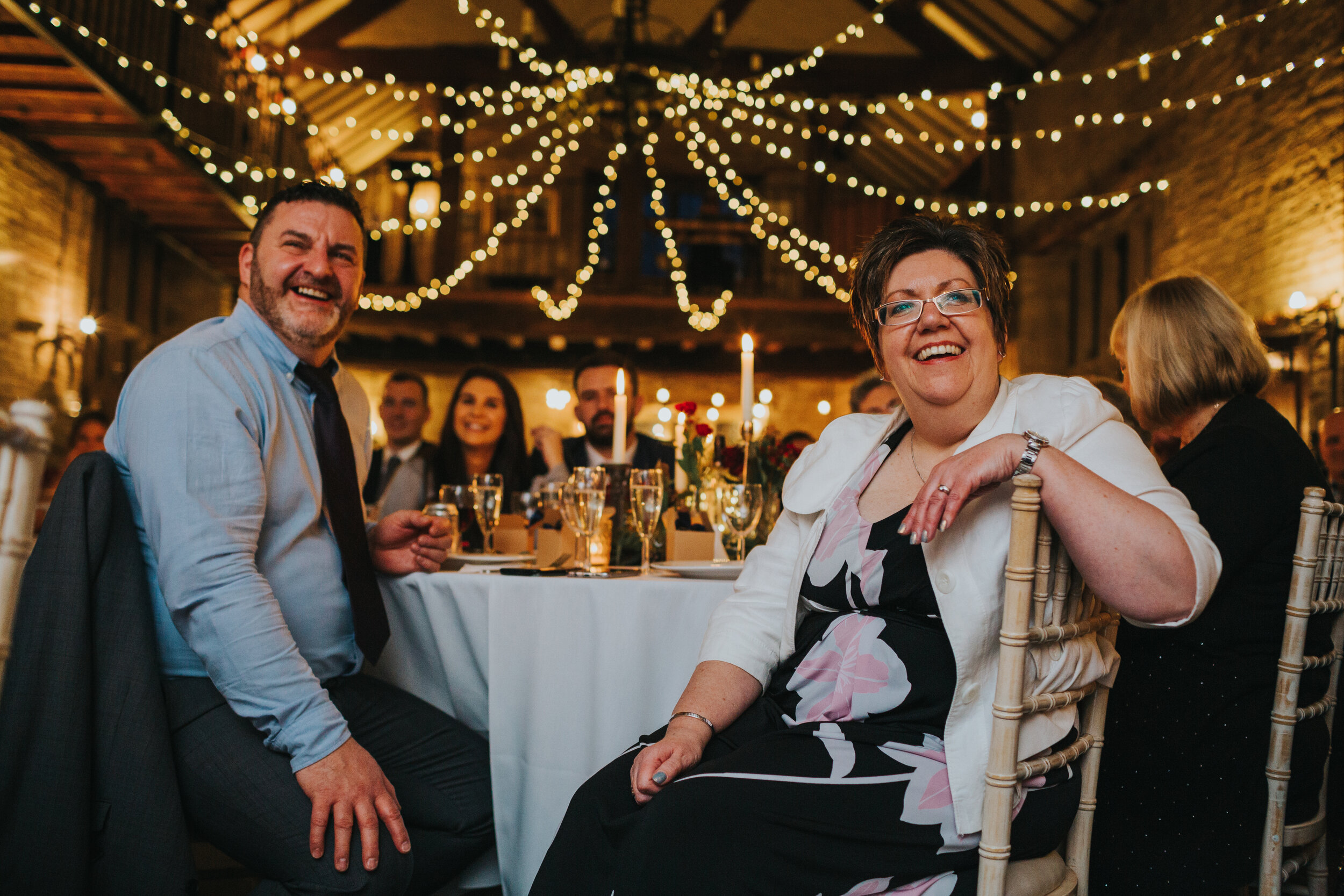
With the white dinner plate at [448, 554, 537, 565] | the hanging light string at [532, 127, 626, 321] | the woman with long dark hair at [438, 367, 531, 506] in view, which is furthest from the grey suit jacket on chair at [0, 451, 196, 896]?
the hanging light string at [532, 127, 626, 321]

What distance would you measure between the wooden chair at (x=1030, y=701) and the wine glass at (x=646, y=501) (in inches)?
38.6

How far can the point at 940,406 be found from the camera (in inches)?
62.6

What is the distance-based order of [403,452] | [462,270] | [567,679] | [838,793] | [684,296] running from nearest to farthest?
[838,793], [567,679], [403,452], [462,270], [684,296]

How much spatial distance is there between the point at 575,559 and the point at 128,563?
1.02 meters

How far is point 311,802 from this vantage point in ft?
4.93

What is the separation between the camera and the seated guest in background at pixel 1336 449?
4.28 meters

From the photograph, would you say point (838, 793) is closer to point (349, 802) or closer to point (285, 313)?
point (349, 802)

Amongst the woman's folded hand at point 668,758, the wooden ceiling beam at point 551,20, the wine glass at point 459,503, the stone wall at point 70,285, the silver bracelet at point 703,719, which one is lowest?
the woman's folded hand at point 668,758

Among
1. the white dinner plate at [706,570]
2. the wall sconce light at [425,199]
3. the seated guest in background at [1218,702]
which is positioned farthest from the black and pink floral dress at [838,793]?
the wall sconce light at [425,199]

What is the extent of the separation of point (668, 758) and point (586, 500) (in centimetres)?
78

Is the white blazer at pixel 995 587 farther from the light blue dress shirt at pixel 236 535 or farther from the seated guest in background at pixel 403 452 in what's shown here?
the seated guest in background at pixel 403 452

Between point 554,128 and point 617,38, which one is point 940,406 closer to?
point 617,38

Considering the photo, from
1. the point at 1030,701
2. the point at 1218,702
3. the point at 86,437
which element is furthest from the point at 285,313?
the point at 86,437

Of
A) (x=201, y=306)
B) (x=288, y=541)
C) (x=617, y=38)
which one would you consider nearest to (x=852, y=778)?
(x=288, y=541)
